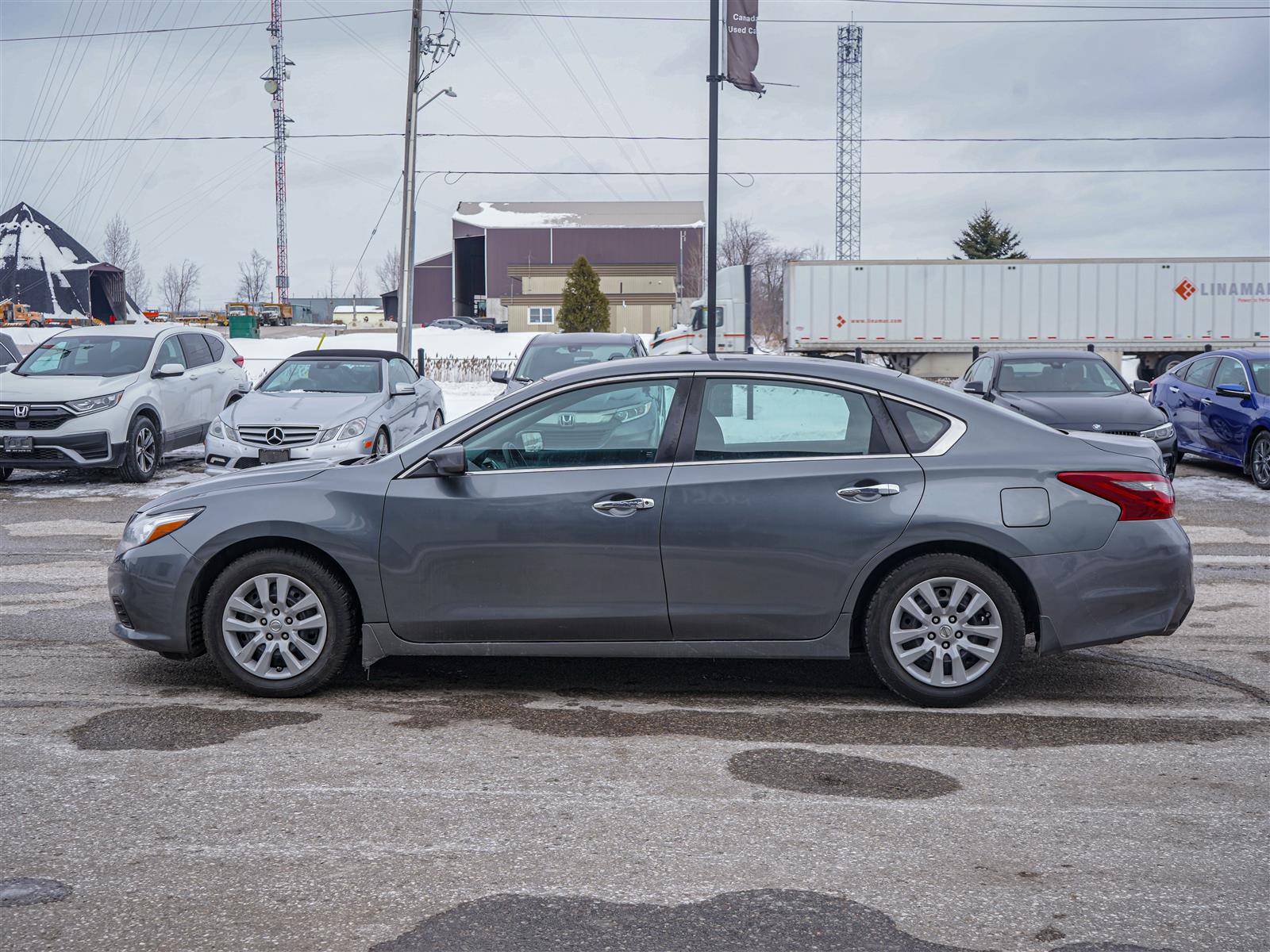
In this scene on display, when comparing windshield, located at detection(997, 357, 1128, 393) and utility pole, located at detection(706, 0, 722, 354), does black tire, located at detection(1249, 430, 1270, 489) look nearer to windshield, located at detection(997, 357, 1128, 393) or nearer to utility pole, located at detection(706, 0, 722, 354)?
windshield, located at detection(997, 357, 1128, 393)

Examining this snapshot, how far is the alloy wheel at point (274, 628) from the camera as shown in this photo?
5.66m

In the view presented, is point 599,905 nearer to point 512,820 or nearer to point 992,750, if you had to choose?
point 512,820

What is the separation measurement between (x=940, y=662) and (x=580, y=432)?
6.08 ft

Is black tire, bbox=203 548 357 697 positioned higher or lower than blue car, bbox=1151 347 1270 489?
lower

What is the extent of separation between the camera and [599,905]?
353 centimetres

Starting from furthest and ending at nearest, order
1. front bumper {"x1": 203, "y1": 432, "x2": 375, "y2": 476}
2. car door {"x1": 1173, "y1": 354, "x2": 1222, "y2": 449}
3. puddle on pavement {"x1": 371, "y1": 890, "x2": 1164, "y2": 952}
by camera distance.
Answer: car door {"x1": 1173, "y1": 354, "x2": 1222, "y2": 449}, front bumper {"x1": 203, "y1": 432, "x2": 375, "y2": 476}, puddle on pavement {"x1": 371, "y1": 890, "x2": 1164, "y2": 952}

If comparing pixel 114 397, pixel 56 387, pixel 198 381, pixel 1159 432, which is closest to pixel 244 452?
pixel 114 397

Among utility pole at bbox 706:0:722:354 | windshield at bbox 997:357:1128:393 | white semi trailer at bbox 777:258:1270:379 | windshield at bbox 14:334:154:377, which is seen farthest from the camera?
white semi trailer at bbox 777:258:1270:379

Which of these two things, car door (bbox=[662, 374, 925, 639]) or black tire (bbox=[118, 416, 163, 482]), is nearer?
car door (bbox=[662, 374, 925, 639])

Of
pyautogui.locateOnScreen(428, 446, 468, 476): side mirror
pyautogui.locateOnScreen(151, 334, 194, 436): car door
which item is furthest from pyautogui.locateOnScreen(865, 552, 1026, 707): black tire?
pyautogui.locateOnScreen(151, 334, 194, 436): car door

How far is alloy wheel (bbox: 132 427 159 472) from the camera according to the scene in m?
14.8

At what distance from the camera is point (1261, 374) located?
14734 millimetres

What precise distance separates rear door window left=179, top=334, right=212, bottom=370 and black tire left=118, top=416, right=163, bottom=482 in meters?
1.39

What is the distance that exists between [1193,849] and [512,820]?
2.14 meters
